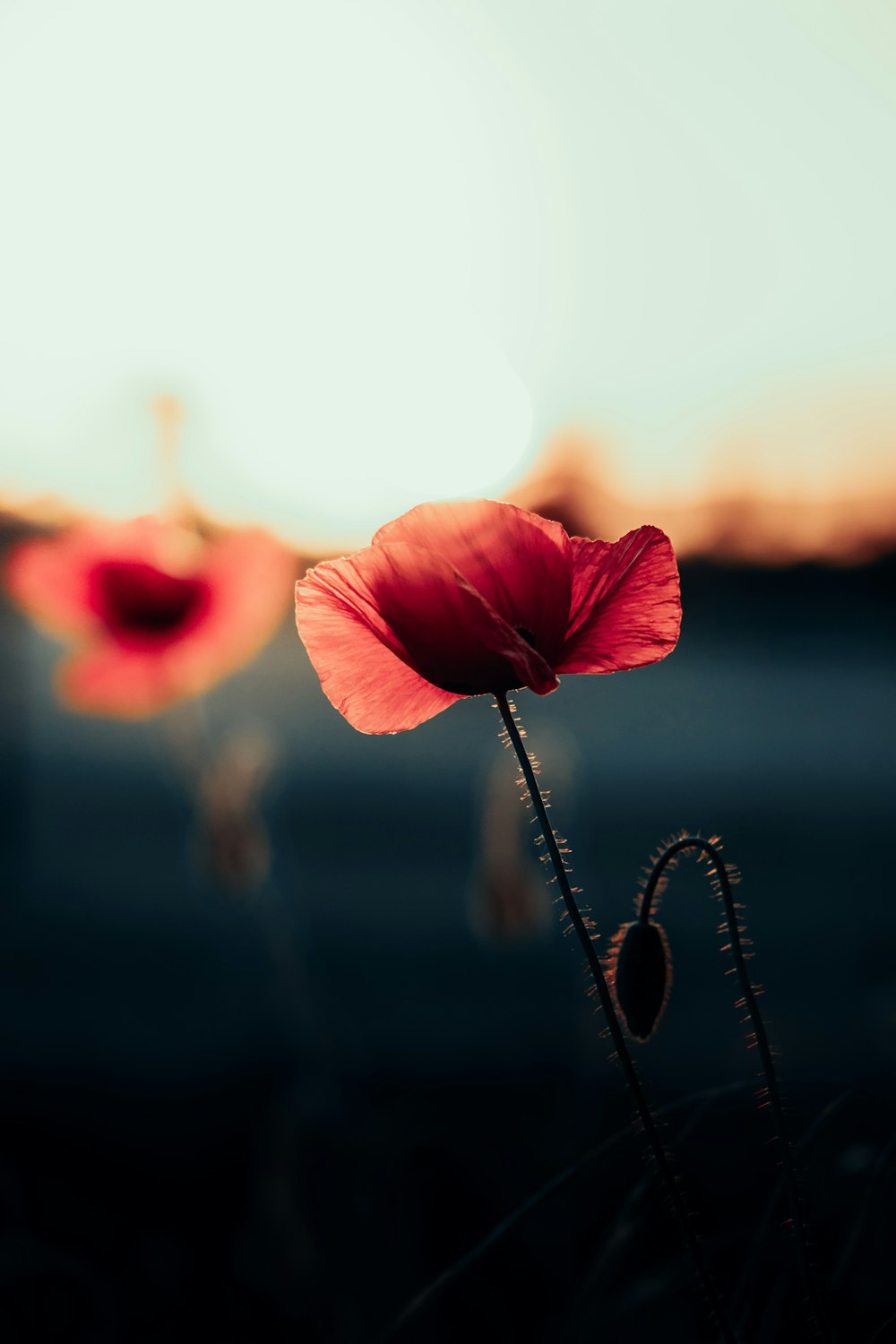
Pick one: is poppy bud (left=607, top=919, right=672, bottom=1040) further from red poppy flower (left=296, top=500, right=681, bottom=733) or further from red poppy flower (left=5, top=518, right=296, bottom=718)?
red poppy flower (left=5, top=518, right=296, bottom=718)

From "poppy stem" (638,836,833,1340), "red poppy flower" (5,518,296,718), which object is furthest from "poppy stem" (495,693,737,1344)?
"red poppy flower" (5,518,296,718)

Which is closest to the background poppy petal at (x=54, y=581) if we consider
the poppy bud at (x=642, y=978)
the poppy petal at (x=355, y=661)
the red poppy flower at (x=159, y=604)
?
the red poppy flower at (x=159, y=604)

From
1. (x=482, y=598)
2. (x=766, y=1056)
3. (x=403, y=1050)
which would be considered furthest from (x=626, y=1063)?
(x=403, y=1050)

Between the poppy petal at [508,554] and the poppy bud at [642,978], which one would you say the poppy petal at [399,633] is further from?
the poppy bud at [642,978]

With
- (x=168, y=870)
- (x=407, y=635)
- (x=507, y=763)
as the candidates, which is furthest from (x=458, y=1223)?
(x=168, y=870)

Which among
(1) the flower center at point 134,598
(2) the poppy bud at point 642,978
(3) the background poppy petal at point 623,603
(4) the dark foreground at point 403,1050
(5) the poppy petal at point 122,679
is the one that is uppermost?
(1) the flower center at point 134,598

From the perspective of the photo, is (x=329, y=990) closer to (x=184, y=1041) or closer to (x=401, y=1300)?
(x=184, y=1041)
